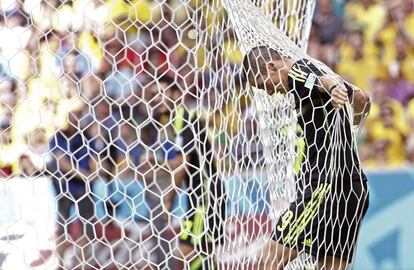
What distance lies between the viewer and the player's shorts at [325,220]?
3914mm

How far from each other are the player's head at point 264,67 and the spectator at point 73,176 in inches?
31.4

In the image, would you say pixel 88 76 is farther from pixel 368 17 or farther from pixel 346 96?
pixel 368 17

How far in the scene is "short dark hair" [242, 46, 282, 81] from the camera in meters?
3.88

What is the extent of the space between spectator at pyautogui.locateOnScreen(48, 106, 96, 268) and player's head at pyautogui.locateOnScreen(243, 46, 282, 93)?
0.80m

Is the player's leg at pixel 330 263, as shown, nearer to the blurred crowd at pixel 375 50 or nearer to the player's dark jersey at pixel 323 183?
the player's dark jersey at pixel 323 183

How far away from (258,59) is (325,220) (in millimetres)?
706

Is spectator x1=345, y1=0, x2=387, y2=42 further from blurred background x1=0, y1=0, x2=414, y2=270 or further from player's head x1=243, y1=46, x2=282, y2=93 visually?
player's head x1=243, y1=46, x2=282, y2=93

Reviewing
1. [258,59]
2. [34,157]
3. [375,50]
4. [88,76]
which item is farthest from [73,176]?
[375,50]

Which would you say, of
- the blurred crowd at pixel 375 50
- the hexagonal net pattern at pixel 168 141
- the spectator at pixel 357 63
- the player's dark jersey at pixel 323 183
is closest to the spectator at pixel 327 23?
the blurred crowd at pixel 375 50

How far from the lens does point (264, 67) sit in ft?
12.8

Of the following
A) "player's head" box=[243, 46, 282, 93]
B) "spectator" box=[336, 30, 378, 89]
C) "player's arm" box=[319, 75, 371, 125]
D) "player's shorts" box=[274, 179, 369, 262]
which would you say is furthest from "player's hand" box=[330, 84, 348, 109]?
"spectator" box=[336, 30, 378, 89]

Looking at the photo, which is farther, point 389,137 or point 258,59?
point 389,137

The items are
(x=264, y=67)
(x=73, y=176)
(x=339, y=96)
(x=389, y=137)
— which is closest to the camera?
(x=339, y=96)

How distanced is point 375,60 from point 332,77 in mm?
3817
